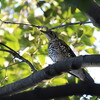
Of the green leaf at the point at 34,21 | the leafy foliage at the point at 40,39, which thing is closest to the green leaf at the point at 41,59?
the leafy foliage at the point at 40,39

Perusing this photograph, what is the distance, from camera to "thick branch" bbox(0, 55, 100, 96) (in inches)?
79.6

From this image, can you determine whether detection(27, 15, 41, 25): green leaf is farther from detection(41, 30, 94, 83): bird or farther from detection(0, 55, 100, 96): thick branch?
detection(0, 55, 100, 96): thick branch

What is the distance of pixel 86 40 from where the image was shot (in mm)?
3750

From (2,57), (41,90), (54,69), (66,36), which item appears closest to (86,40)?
(66,36)

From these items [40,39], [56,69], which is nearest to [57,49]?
[40,39]

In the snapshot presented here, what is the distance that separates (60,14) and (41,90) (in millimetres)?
2705

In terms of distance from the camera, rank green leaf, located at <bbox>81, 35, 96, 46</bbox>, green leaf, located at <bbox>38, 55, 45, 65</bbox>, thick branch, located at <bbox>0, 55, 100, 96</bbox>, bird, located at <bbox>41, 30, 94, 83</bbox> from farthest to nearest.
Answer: bird, located at <bbox>41, 30, 94, 83</bbox> → green leaf, located at <bbox>81, 35, 96, 46</bbox> → green leaf, located at <bbox>38, 55, 45, 65</bbox> → thick branch, located at <bbox>0, 55, 100, 96</bbox>

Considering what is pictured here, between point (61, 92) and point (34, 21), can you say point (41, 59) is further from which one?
point (61, 92)

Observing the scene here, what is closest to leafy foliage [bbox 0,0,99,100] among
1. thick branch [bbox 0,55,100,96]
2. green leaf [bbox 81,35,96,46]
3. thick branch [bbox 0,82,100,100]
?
green leaf [bbox 81,35,96,46]

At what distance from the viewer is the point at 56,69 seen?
6.89ft

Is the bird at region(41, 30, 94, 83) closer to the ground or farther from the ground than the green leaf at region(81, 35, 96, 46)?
farther from the ground

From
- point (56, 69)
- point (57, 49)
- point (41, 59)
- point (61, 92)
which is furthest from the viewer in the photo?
point (57, 49)

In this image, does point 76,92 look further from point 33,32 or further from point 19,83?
point 33,32

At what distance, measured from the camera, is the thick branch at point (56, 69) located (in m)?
2.02
